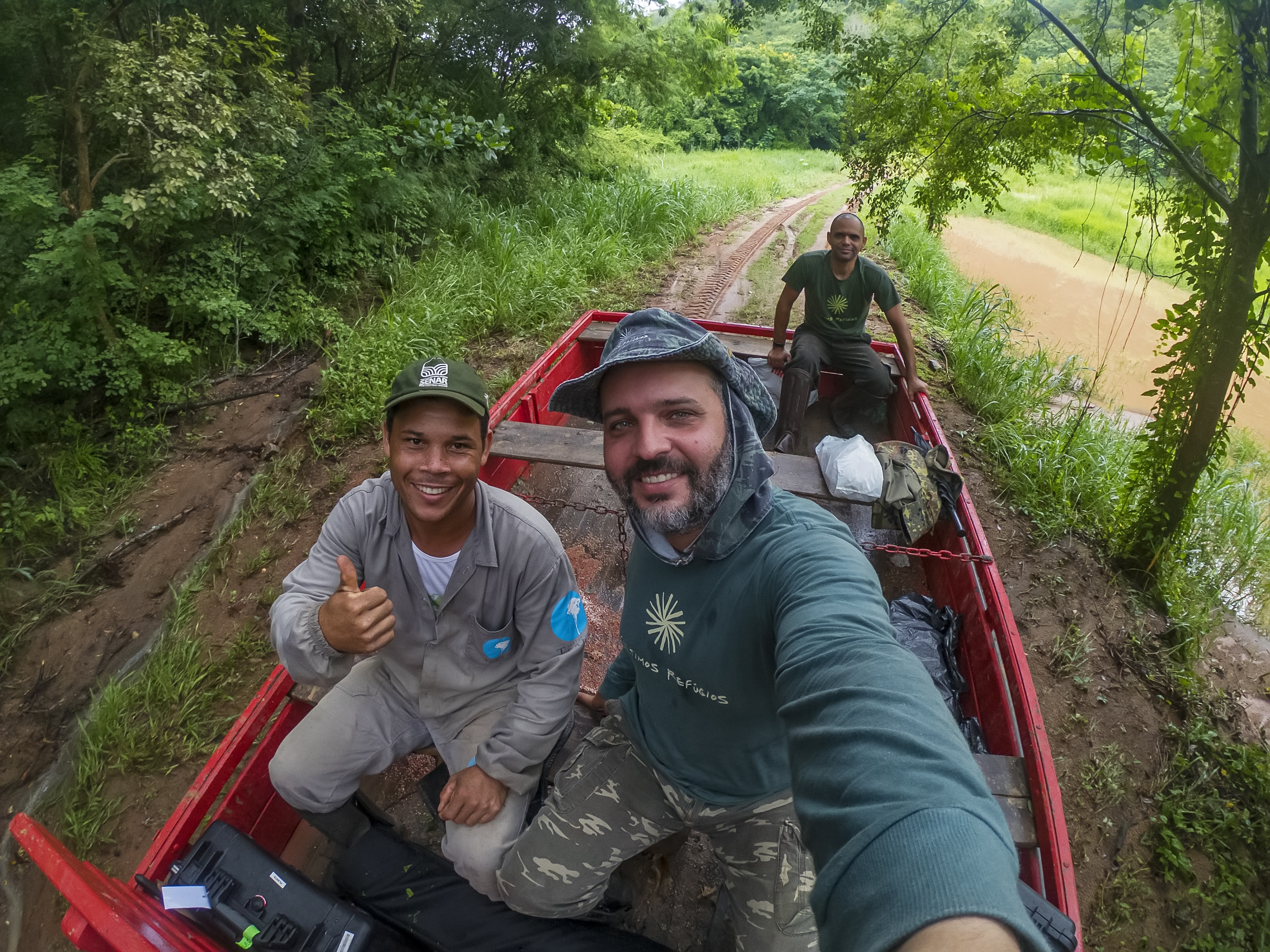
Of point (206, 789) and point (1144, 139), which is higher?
point (1144, 139)

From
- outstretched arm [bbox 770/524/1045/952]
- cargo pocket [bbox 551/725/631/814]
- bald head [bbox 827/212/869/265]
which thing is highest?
bald head [bbox 827/212/869/265]

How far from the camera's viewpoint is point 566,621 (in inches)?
74.5

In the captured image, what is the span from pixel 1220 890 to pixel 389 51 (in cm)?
984

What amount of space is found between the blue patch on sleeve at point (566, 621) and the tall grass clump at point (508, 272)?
12.0 ft

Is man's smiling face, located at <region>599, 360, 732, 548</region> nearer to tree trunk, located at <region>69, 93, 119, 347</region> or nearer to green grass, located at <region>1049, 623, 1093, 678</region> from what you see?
green grass, located at <region>1049, 623, 1093, 678</region>

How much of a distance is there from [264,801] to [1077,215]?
18.0 metres

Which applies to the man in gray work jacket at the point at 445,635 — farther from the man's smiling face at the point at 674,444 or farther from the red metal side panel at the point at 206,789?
the man's smiling face at the point at 674,444

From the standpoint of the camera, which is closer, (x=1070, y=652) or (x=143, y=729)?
(x=143, y=729)

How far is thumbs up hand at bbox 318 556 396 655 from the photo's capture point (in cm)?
152

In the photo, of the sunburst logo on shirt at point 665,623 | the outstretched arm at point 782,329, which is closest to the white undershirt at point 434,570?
the sunburst logo on shirt at point 665,623

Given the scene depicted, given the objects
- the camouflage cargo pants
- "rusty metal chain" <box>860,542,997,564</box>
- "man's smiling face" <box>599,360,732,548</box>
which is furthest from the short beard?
"rusty metal chain" <box>860,542,997,564</box>

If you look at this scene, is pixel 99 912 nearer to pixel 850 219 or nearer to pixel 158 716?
pixel 158 716

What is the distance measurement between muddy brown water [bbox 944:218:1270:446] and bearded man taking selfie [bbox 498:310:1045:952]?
6664 millimetres

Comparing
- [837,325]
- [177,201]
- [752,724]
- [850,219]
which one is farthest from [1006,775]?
[177,201]
